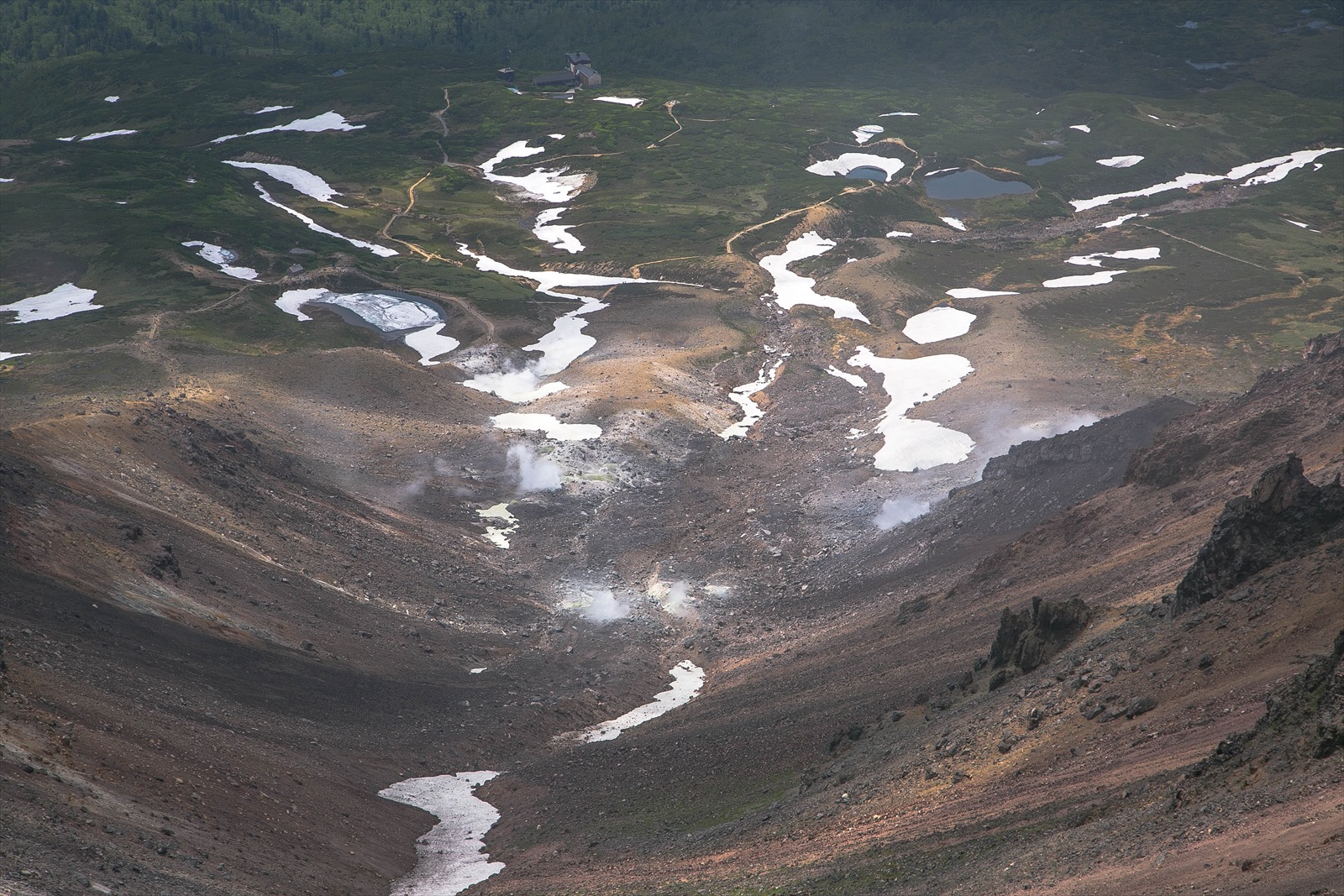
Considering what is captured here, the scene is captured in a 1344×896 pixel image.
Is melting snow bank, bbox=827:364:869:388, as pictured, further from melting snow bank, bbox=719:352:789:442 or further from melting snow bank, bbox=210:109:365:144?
melting snow bank, bbox=210:109:365:144

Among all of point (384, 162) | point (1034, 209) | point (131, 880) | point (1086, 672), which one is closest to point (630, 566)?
point (1086, 672)

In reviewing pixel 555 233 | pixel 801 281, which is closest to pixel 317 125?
pixel 555 233

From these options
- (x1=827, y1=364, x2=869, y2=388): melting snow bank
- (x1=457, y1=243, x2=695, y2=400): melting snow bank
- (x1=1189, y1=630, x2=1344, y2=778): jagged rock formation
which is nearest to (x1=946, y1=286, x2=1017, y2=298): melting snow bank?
(x1=827, y1=364, x2=869, y2=388): melting snow bank

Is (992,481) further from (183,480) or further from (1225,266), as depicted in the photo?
(1225,266)

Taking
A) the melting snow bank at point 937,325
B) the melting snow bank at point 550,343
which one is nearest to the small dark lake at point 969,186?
the melting snow bank at point 937,325

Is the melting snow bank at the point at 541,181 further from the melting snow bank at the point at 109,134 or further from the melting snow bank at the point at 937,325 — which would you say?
the melting snow bank at the point at 937,325

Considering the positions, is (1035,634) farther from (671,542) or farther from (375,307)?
(375,307)
